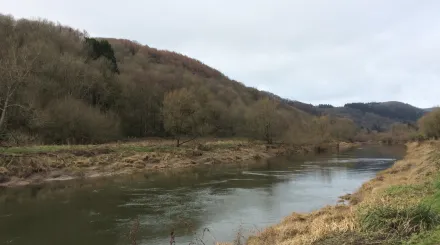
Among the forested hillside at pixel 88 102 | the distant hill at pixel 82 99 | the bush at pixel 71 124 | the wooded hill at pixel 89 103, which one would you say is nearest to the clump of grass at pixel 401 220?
the distant hill at pixel 82 99

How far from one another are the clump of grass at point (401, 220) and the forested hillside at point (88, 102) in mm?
30181

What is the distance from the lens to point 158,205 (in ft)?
68.0

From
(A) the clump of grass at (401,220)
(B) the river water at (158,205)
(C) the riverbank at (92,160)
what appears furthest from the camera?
(C) the riverbank at (92,160)

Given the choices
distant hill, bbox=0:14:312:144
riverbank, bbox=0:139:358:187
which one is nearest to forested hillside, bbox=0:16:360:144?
distant hill, bbox=0:14:312:144

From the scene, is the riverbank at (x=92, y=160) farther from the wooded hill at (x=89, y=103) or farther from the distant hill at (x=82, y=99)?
the distant hill at (x=82, y=99)

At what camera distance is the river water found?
15.1m

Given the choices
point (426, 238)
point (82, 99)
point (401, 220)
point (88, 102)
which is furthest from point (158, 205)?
point (88, 102)

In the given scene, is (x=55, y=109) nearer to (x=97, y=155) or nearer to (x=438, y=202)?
(x=97, y=155)

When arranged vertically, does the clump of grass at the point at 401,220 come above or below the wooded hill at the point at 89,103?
below

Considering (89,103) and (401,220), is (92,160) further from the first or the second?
(401,220)

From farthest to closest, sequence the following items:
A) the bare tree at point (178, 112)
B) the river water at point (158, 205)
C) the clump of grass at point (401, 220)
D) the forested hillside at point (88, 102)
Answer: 1. the bare tree at point (178, 112)
2. the forested hillside at point (88, 102)
3. the river water at point (158, 205)
4. the clump of grass at point (401, 220)

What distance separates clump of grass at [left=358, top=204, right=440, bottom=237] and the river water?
15.0 ft

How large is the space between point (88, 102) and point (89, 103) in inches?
8.5

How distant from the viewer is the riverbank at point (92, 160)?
29.1 m
